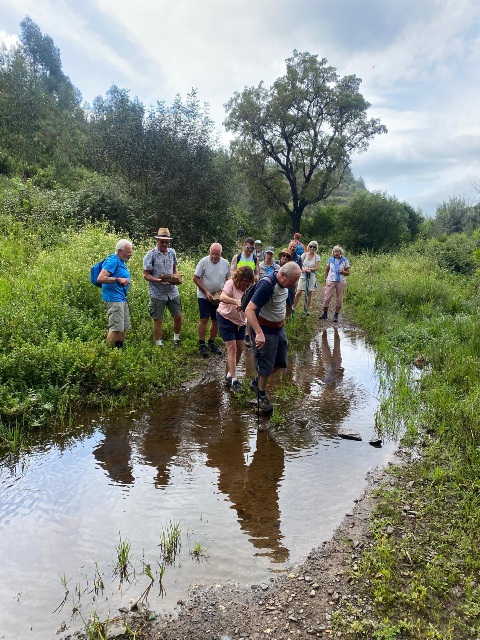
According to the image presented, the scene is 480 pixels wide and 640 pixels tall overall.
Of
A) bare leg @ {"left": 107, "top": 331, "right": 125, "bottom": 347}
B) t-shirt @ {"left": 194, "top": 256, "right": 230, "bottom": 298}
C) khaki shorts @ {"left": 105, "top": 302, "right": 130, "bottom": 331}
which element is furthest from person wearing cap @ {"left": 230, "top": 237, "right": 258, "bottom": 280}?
bare leg @ {"left": 107, "top": 331, "right": 125, "bottom": 347}

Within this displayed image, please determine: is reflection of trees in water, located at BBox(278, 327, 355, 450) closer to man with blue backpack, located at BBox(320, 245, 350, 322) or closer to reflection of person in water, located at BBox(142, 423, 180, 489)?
reflection of person in water, located at BBox(142, 423, 180, 489)

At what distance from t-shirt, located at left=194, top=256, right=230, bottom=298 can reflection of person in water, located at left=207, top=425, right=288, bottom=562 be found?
280 centimetres

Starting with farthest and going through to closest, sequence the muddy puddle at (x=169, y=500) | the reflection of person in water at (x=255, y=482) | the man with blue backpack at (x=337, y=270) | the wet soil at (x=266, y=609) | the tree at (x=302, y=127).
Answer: the tree at (x=302, y=127)
the man with blue backpack at (x=337, y=270)
the reflection of person in water at (x=255, y=482)
the muddy puddle at (x=169, y=500)
the wet soil at (x=266, y=609)

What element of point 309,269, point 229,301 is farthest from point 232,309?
point 309,269

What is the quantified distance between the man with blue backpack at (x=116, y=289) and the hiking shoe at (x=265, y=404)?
2.38 meters

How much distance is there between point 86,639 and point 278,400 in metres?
4.04

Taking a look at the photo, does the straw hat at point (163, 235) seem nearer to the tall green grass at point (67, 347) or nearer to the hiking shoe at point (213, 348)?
the tall green grass at point (67, 347)

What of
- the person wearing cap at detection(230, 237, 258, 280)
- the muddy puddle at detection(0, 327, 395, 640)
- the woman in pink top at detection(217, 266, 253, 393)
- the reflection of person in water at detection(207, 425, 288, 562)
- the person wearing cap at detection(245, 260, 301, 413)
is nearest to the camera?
the muddy puddle at detection(0, 327, 395, 640)

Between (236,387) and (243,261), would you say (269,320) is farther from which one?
(243,261)

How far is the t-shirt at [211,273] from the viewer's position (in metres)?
7.33

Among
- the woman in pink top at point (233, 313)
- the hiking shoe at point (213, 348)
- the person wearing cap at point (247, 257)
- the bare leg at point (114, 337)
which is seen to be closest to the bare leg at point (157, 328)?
the bare leg at point (114, 337)

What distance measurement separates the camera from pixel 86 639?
2.45m

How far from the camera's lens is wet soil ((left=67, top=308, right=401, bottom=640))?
8.29 ft

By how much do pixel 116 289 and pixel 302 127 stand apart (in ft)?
94.0
